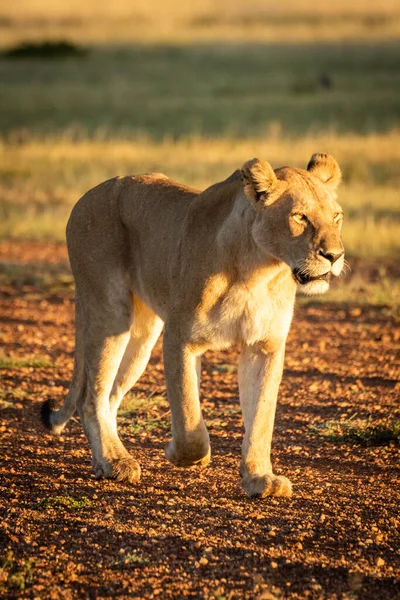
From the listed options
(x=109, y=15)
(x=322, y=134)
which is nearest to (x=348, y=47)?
(x=322, y=134)

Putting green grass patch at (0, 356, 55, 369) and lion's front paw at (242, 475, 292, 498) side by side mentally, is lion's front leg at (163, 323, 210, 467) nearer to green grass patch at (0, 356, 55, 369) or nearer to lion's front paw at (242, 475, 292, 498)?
lion's front paw at (242, 475, 292, 498)

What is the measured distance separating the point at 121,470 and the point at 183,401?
53 cm

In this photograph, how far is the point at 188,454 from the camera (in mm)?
4797

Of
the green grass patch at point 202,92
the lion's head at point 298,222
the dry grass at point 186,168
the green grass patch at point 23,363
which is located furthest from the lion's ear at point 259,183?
the green grass patch at point 202,92

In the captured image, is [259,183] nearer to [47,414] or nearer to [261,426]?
[261,426]

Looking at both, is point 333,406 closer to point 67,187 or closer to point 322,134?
point 67,187

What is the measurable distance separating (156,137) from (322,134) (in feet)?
10.1

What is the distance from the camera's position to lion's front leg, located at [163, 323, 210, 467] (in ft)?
15.6

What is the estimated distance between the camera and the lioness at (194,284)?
4.52 m

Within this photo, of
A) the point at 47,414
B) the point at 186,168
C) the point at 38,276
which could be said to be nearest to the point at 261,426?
the point at 47,414

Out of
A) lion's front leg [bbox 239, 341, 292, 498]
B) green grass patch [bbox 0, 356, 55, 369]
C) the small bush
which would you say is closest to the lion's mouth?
lion's front leg [bbox 239, 341, 292, 498]

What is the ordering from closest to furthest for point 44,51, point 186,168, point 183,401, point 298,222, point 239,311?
1. point 298,222
2. point 239,311
3. point 183,401
4. point 186,168
5. point 44,51

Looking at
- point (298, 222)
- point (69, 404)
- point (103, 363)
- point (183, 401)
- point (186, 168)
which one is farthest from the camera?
point (186, 168)

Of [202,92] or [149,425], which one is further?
[202,92]
